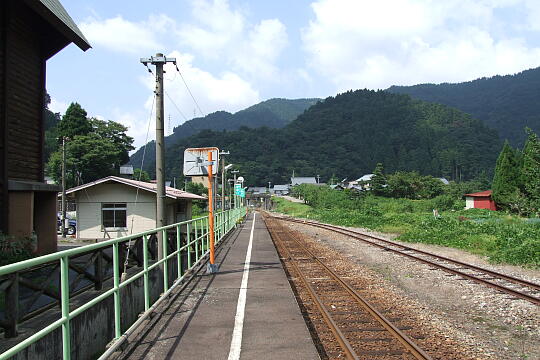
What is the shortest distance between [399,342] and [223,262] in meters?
8.19

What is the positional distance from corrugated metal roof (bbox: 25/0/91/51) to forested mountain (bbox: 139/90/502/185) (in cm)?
11491

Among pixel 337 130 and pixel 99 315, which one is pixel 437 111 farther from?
pixel 99 315

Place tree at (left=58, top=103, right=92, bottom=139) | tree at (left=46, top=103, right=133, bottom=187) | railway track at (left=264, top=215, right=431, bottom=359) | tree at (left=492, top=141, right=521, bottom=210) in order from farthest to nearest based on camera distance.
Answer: tree at (left=58, top=103, right=92, bottom=139) → tree at (left=46, top=103, right=133, bottom=187) → tree at (left=492, top=141, right=521, bottom=210) → railway track at (left=264, top=215, right=431, bottom=359)

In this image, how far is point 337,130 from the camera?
18675 cm

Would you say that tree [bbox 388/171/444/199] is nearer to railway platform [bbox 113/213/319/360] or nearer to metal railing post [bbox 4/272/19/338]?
railway platform [bbox 113/213/319/360]

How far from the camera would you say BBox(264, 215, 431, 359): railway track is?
18.0ft

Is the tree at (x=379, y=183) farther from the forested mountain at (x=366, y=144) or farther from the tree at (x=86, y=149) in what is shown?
the forested mountain at (x=366, y=144)

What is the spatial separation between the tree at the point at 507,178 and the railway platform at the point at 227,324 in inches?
1686

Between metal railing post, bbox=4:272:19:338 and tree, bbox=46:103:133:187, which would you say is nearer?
metal railing post, bbox=4:272:19:338

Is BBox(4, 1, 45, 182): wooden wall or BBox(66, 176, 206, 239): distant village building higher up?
BBox(4, 1, 45, 182): wooden wall

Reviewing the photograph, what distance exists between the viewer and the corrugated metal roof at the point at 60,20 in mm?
11790

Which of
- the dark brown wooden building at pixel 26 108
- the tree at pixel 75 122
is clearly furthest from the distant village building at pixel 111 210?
the tree at pixel 75 122

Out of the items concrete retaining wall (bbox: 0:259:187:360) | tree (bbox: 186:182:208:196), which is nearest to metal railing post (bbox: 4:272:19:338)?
concrete retaining wall (bbox: 0:259:187:360)

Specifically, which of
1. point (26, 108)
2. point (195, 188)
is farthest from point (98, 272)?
point (195, 188)
